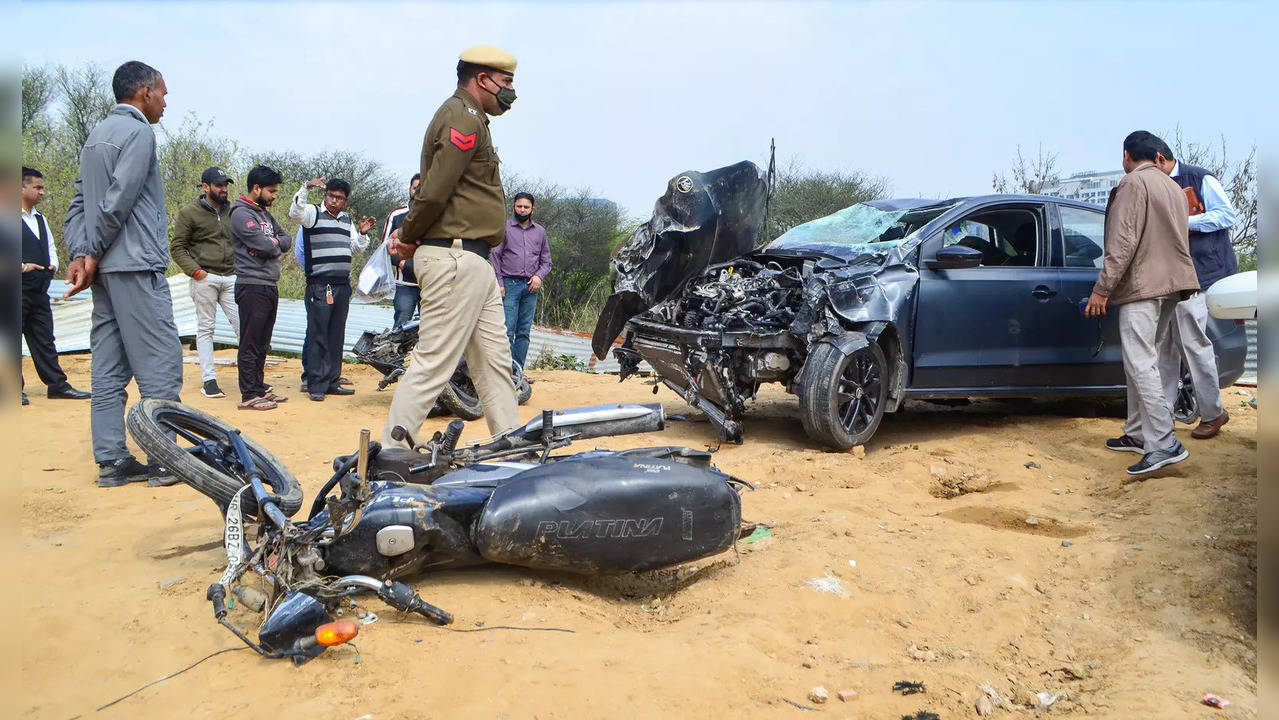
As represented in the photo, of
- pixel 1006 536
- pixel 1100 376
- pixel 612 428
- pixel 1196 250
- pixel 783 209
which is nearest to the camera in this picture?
pixel 612 428

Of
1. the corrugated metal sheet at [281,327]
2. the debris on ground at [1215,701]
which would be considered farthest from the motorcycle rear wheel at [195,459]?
the corrugated metal sheet at [281,327]

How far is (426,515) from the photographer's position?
3078 millimetres

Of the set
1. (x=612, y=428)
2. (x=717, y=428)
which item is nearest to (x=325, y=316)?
(x=717, y=428)

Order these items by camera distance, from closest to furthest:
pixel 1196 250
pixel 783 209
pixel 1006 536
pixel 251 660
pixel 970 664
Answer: pixel 251 660
pixel 970 664
pixel 1006 536
pixel 1196 250
pixel 783 209

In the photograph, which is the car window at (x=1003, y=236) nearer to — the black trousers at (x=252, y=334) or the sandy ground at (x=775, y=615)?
the sandy ground at (x=775, y=615)

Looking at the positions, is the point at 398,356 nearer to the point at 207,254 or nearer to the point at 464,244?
the point at 207,254

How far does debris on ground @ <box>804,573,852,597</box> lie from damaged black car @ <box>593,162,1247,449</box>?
2.43 m

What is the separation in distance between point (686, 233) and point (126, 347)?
3698mm

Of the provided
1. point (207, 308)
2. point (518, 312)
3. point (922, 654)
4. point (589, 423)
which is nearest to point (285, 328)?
point (207, 308)

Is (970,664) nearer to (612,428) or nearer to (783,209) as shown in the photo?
(612,428)

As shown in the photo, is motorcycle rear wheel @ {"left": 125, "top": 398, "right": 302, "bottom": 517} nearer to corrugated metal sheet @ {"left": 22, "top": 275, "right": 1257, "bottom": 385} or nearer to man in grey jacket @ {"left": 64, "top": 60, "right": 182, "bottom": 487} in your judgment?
man in grey jacket @ {"left": 64, "top": 60, "right": 182, "bottom": 487}

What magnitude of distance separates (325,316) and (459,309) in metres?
4.05

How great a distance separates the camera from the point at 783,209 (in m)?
19.8

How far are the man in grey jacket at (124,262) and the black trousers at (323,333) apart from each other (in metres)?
2.94
